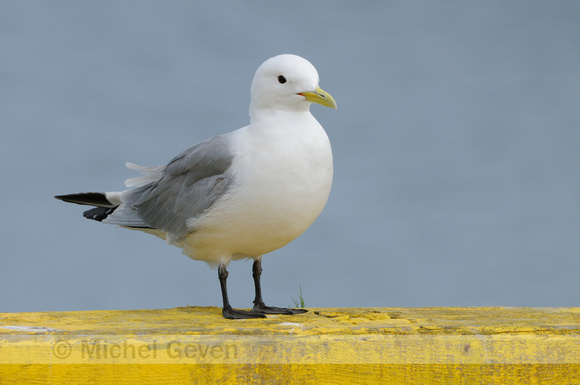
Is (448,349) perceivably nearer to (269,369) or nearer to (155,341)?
(269,369)

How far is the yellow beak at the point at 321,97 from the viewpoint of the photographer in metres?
3.31

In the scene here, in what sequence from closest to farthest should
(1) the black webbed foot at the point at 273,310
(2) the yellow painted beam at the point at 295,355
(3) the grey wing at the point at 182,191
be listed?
(2) the yellow painted beam at the point at 295,355 < (3) the grey wing at the point at 182,191 < (1) the black webbed foot at the point at 273,310

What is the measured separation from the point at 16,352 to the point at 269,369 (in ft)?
2.93

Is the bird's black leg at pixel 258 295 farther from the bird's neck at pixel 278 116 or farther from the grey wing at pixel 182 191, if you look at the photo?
the bird's neck at pixel 278 116

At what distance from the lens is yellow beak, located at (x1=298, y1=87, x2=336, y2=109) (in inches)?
130

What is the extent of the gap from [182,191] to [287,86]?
26.7 inches

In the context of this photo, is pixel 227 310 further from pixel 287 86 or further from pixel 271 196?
pixel 287 86

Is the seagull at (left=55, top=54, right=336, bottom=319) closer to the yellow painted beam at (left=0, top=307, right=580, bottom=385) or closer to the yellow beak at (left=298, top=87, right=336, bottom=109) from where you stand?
the yellow beak at (left=298, top=87, right=336, bottom=109)

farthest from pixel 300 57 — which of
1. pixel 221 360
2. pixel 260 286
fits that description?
pixel 221 360

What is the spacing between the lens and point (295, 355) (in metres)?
2.90

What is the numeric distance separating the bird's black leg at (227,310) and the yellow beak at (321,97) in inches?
32.7

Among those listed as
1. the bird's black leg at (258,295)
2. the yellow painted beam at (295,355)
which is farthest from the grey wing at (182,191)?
the yellow painted beam at (295,355)

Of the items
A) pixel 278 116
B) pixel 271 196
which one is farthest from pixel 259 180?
pixel 278 116

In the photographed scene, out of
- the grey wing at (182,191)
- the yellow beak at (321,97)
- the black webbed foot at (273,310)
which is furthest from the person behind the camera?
the black webbed foot at (273,310)
